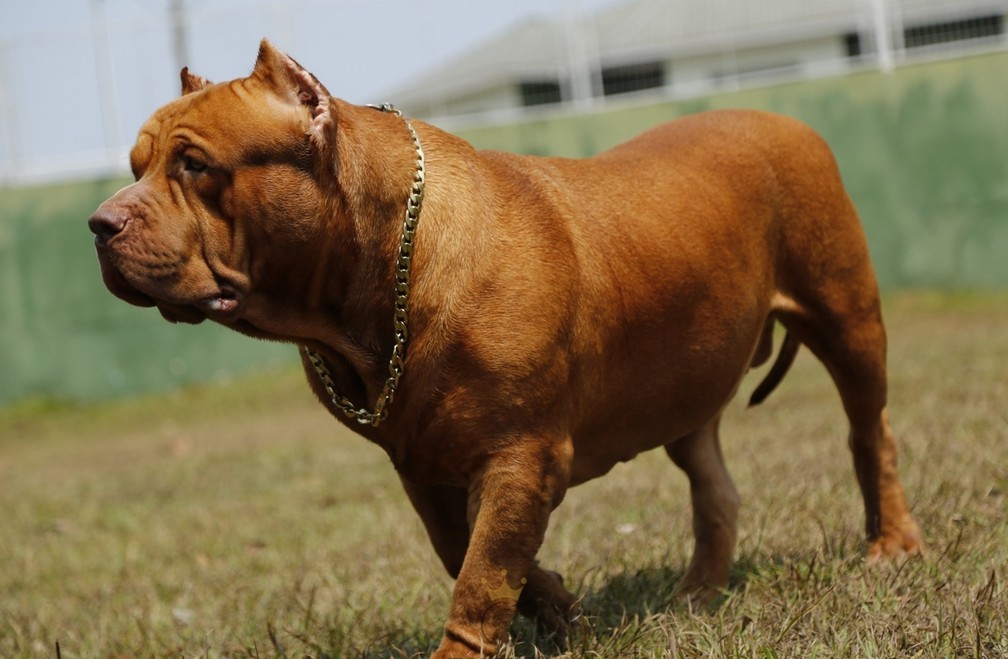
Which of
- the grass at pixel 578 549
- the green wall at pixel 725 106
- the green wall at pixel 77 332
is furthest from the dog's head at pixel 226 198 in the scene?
the green wall at pixel 77 332

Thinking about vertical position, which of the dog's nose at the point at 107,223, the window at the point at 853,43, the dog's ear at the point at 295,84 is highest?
the dog's ear at the point at 295,84

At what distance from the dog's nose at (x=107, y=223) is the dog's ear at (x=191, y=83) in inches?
20.7

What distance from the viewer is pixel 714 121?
4.27 meters

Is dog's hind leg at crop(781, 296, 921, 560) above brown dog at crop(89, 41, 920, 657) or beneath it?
beneath

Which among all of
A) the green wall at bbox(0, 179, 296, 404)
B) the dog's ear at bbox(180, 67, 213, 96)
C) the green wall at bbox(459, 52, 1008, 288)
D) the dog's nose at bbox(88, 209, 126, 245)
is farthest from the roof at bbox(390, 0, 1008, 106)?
the dog's nose at bbox(88, 209, 126, 245)

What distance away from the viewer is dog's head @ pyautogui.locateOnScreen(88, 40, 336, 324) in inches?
117

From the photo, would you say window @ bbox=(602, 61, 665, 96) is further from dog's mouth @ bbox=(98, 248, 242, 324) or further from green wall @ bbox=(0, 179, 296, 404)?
dog's mouth @ bbox=(98, 248, 242, 324)

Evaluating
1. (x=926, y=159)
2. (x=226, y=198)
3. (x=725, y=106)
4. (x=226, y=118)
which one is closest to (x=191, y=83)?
(x=226, y=118)

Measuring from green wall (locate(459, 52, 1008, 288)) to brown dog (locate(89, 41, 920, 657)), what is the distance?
9384mm

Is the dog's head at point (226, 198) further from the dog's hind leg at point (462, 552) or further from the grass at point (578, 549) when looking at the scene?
the grass at point (578, 549)

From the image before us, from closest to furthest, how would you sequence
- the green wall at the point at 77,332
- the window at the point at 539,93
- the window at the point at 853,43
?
the window at the point at 853,43, the green wall at the point at 77,332, the window at the point at 539,93

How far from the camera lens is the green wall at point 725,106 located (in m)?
12.5

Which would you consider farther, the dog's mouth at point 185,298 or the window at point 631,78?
the window at point 631,78

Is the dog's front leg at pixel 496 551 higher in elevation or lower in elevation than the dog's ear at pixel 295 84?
lower
